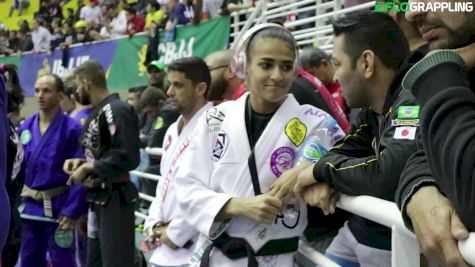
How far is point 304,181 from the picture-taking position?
5.29 feet

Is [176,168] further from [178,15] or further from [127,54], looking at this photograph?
[127,54]

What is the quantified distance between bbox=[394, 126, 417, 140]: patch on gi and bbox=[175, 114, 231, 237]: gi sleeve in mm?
687

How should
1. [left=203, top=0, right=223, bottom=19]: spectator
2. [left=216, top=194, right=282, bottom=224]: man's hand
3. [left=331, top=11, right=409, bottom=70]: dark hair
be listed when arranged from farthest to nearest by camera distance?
1. [left=203, top=0, right=223, bottom=19]: spectator
2. [left=216, top=194, right=282, bottom=224]: man's hand
3. [left=331, top=11, right=409, bottom=70]: dark hair

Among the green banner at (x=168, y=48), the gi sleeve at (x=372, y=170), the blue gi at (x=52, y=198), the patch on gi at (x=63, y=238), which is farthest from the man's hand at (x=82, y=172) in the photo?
the green banner at (x=168, y=48)

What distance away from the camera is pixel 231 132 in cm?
204

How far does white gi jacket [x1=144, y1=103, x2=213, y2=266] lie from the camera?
2553 millimetres

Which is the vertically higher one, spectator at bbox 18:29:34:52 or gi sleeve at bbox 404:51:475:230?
gi sleeve at bbox 404:51:475:230

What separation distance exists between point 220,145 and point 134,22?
35.0 ft

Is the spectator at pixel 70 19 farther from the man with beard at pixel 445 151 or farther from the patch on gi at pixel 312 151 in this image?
the man with beard at pixel 445 151

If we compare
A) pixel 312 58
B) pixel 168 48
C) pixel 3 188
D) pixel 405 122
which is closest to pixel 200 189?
pixel 3 188

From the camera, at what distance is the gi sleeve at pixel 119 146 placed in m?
3.84

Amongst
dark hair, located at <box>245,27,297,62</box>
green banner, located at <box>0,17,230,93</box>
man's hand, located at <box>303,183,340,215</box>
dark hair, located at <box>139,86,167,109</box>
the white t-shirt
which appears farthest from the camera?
the white t-shirt

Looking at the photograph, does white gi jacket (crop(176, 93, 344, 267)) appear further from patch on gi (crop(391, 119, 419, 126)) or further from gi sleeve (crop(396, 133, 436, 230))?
gi sleeve (crop(396, 133, 436, 230))

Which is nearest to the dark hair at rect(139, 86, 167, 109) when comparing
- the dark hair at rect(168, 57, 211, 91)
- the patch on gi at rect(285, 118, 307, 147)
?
the dark hair at rect(168, 57, 211, 91)
